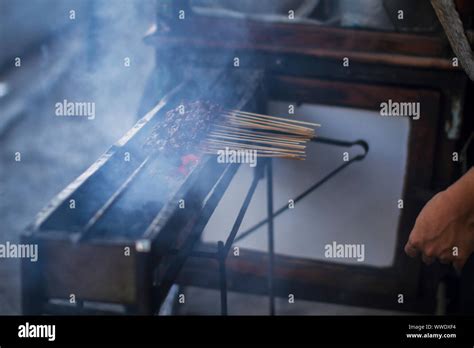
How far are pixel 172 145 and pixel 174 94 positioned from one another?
658mm

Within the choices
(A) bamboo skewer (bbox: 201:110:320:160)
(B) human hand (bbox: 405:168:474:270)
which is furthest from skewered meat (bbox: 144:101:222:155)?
(B) human hand (bbox: 405:168:474:270)

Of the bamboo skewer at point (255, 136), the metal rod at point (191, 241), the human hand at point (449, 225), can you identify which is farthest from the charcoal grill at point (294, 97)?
the human hand at point (449, 225)

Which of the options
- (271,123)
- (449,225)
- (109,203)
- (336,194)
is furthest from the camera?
(336,194)

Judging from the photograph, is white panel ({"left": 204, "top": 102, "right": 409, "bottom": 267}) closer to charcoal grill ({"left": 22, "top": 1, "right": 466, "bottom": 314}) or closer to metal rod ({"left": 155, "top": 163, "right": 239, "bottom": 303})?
charcoal grill ({"left": 22, "top": 1, "right": 466, "bottom": 314})

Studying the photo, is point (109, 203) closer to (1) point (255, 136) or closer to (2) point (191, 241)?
(2) point (191, 241)

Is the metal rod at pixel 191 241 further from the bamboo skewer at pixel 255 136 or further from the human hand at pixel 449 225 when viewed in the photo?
the human hand at pixel 449 225

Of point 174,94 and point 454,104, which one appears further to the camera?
point 454,104

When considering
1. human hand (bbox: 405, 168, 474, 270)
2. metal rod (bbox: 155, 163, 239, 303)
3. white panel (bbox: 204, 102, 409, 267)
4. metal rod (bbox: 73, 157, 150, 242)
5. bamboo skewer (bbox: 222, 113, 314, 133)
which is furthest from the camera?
white panel (bbox: 204, 102, 409, 267)

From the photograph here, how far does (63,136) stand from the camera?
23.3ft

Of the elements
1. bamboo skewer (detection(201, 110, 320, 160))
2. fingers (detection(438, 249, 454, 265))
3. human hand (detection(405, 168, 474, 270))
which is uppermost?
bamboo skewer (detection(201, 110, 320, 160))

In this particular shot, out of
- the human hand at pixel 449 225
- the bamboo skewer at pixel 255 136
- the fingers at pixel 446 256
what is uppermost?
the bamboo skewer at pixel 255 136

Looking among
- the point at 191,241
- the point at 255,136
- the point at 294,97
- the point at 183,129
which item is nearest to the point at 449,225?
the point at 255,136
